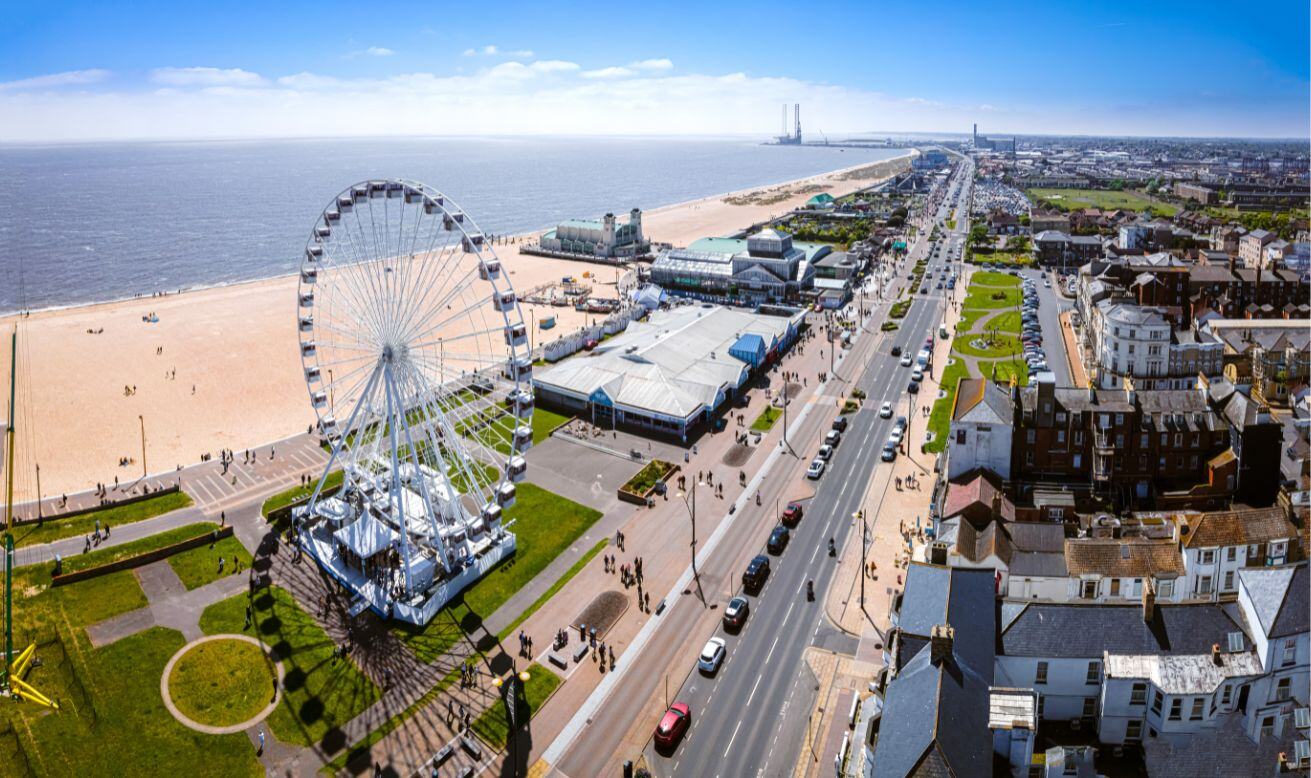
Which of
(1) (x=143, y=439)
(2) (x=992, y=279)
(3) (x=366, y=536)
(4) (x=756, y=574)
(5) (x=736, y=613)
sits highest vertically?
(2) (x=992, y=279)

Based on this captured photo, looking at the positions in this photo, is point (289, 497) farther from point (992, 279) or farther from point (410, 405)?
point (992, 279)

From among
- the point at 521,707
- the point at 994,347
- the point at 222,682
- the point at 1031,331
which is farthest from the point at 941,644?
the point at 1031,331

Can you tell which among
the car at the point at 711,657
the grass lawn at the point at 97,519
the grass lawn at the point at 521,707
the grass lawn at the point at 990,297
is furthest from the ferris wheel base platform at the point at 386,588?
the grass lawn at the point at 990,297

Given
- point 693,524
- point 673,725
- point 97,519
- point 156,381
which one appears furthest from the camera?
point 156,381

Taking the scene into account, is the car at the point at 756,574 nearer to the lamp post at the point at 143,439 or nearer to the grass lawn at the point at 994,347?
the lamp post at the point at 143,439

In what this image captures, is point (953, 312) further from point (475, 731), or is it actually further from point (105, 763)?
point (105, 763)

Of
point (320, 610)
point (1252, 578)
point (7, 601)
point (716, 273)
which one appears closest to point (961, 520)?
point (1252, 578)

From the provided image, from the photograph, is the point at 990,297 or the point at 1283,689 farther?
the point at 990,297
